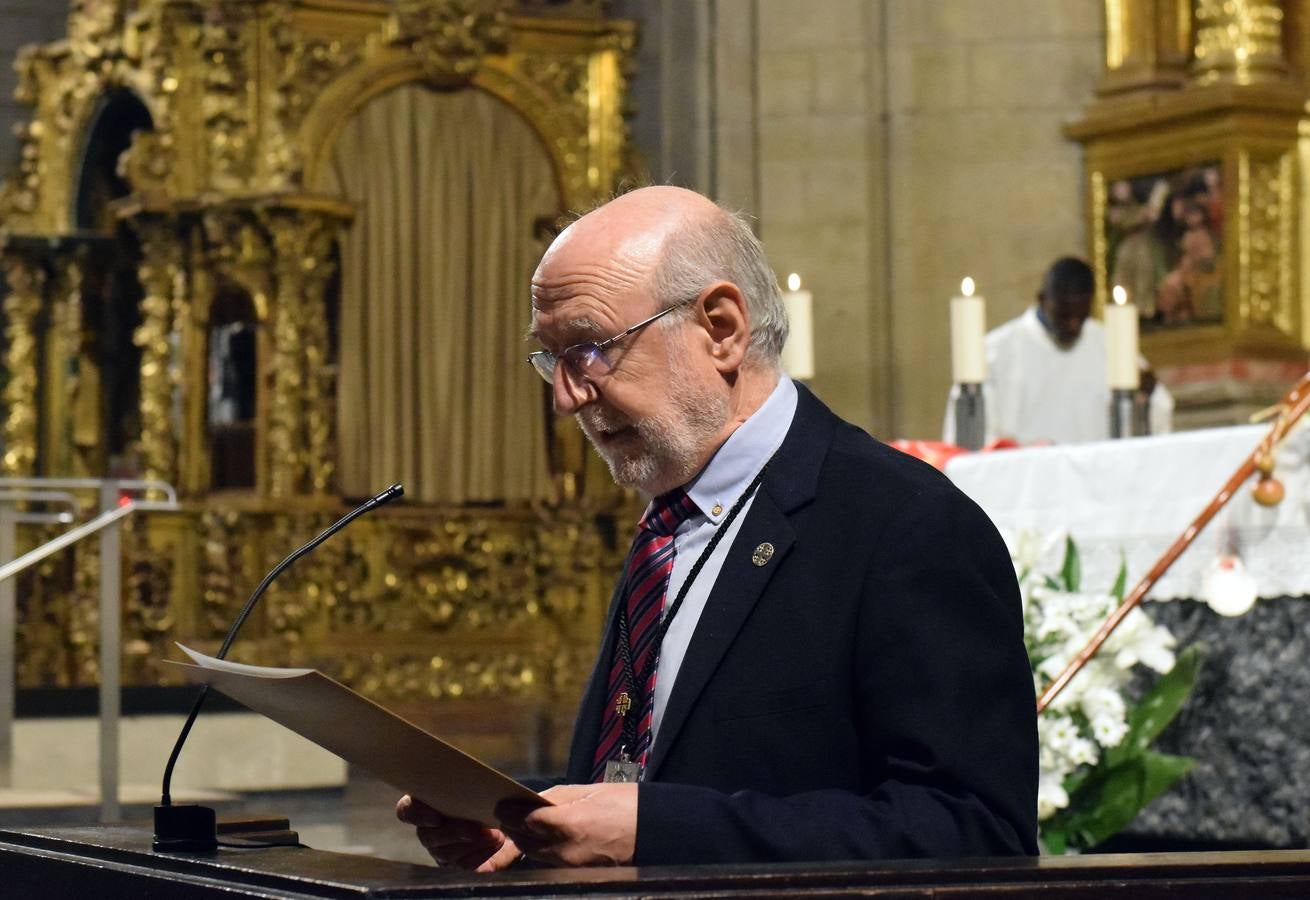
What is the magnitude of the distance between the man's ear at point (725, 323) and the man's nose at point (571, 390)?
6.0 inches

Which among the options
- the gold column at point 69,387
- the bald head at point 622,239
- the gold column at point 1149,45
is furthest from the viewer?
the gold column at point 69,387

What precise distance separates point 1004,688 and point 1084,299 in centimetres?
730

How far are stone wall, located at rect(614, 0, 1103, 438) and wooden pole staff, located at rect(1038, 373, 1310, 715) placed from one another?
6.01 metres

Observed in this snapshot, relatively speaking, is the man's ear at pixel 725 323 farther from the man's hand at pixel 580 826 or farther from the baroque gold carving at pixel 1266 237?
the baroque gold carving at pixel 1266 237

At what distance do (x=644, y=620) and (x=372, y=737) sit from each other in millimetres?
614

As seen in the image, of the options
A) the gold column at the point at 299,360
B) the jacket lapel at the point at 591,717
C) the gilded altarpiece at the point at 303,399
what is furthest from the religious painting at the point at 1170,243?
the jacket lapel at the point at 591,717

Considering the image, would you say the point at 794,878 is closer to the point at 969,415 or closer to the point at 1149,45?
the point at 969,415

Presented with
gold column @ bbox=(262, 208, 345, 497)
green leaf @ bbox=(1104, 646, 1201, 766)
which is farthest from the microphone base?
gold column @ bbox=(262, 208, 345, 497)

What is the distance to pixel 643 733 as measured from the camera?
2652 millimetres

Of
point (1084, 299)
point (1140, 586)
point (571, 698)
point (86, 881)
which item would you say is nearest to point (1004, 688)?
point (86, 881)

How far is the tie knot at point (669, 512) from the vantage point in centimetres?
274

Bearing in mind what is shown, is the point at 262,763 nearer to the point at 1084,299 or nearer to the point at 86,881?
the point at 1084,299

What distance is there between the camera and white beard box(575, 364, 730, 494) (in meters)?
2.66

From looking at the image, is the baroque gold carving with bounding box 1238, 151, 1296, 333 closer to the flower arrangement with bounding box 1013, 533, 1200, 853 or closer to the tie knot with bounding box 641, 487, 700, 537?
the flower arrangement with bounding box 1013, 533, 1200, 853
